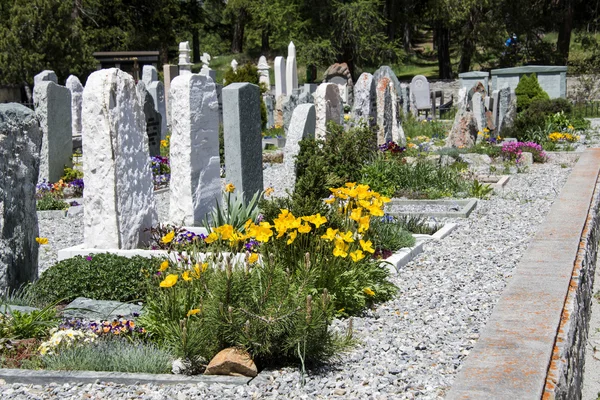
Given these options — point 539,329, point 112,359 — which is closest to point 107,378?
point 112,359

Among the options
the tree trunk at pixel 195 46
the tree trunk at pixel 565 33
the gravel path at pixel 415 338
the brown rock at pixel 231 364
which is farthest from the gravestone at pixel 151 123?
the tree trunk at pixel 195 46

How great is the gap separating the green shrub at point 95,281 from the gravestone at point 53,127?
722 centimetres

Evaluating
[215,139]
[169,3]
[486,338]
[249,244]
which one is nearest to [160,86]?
[215,139]

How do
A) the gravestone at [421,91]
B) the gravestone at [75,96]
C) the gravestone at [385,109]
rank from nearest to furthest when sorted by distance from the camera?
1. the gravestone at [385,109]
2. the gravestone at [75,96]
3. the gravestone at [421,91]

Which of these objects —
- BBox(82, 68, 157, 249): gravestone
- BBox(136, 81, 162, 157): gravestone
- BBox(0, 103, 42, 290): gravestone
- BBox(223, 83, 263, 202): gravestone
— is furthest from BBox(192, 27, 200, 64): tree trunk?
BBox(0, 103, 42, 290): gravestone

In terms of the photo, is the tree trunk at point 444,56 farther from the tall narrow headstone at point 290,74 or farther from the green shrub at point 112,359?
the green shrub at point 112,359

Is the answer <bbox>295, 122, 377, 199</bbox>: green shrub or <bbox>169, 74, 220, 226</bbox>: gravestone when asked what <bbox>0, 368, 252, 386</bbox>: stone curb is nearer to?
<bbox>169, 74, 220, 226</bbox>: gravestone

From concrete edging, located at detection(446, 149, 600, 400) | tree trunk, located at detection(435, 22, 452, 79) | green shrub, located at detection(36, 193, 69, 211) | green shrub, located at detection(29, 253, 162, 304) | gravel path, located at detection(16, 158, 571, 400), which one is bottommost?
gravel path, located at detection(16, 158, 571, 400)

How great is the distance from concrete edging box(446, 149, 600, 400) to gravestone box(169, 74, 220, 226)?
3665mm

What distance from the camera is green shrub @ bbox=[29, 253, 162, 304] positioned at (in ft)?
20.5

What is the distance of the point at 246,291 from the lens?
5070 mm

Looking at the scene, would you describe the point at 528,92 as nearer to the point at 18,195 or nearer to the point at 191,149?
the point at 191,149

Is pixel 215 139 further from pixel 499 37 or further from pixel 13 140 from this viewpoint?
pixel 499 37

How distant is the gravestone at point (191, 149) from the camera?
29.0ft
